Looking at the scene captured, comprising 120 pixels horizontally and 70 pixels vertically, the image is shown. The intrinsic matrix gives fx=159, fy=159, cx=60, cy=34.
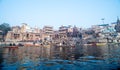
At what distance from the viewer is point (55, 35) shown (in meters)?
91.3

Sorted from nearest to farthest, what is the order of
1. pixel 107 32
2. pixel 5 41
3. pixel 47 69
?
1. pixel 47 69
2. pixel 5 41
3. pixel 107 32

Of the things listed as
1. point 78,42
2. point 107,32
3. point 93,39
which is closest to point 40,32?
point 78,42

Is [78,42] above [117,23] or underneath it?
underneath

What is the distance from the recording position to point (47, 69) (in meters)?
14.7

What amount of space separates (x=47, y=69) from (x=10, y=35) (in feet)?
246

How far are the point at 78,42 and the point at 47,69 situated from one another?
226ft

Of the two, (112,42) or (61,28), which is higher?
(61,28)

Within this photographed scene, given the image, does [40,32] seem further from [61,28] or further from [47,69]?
[47,69]

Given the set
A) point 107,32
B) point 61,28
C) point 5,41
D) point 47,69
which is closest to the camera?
point 47,69

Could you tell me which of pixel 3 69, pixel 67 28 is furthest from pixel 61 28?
pixel 3 69

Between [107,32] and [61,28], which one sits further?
[61,28]

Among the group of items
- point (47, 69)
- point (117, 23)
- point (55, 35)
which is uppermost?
point (117, 23)

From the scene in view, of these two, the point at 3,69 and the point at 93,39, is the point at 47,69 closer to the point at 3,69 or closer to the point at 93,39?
the point at 3,69

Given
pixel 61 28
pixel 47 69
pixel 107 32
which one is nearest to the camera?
pixel 47 69
